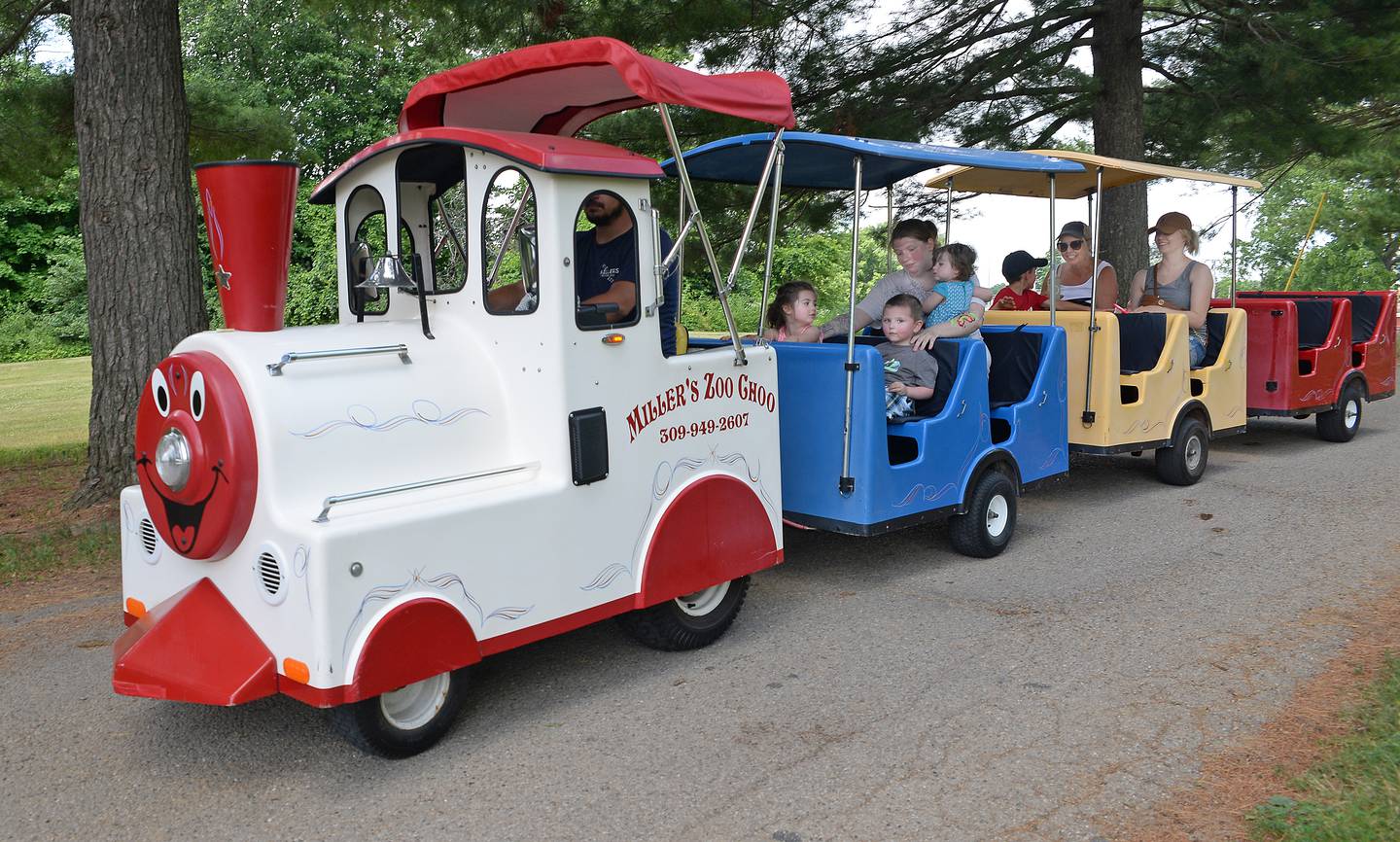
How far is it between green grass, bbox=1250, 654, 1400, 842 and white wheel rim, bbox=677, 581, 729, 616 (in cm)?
231

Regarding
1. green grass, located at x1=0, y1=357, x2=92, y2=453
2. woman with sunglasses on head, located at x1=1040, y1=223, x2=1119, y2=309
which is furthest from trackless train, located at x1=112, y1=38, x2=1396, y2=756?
green grass, located at x1=0, y1=357, x2=92, y2=453

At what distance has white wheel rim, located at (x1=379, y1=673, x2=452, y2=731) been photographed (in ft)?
Answer: 12.6

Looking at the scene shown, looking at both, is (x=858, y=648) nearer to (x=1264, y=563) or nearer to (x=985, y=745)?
(x=985, y=745)

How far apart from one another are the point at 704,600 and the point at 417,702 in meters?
1.44

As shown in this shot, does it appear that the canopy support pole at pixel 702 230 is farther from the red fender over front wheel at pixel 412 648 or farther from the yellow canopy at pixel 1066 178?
the yellow canopy at pixel 1066 178

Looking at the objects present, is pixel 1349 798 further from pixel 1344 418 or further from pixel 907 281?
Result: pixel 1344 418

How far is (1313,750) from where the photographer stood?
3.69 meters

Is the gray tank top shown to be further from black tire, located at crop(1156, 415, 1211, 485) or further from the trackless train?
the trackless train

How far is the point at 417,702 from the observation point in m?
3.91

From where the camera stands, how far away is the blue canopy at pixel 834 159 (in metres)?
5.47

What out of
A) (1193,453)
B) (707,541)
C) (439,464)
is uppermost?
(439,464)

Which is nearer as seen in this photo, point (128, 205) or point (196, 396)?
point (196, 396)

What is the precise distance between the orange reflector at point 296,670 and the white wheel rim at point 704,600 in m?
1.77

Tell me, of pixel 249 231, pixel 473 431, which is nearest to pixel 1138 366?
pixel 473 431
